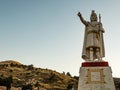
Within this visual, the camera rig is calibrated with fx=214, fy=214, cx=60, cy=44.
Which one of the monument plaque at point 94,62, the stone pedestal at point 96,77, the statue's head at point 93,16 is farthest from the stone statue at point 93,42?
the stone pedestal at point 96,77

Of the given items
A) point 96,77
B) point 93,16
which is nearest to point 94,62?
point 96,77

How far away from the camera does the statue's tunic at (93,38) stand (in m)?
11.4

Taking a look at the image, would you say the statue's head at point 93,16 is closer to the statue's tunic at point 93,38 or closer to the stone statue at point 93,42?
the stone statue at point 93,42

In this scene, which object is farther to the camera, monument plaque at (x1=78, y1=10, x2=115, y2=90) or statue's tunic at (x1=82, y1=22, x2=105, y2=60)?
statue's tunic at (x1=82, y1=22, x2=105, y2=60)

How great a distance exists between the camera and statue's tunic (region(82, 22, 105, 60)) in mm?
11438

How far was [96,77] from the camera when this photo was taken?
34.3ft

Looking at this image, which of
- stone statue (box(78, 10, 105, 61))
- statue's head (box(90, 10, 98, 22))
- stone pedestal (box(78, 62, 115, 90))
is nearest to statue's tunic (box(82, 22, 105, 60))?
stone statue (box(78, 10, 105, 61))

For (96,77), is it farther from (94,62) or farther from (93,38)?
(93,38)

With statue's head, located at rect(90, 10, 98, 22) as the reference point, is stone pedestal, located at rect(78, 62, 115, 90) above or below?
below

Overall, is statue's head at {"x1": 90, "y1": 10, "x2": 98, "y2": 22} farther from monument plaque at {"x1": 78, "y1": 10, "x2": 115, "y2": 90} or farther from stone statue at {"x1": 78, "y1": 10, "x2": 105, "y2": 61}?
stone statue at {"x1": 78, "y1": 10, "x2": 105, "y2": 61}

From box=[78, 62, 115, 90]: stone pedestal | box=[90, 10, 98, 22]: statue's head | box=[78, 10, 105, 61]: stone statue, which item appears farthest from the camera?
box=[90, 10, 98, 22]: statue's head

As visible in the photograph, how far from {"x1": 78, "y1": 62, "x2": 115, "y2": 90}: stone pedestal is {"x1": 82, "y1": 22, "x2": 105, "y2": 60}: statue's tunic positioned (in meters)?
0.80

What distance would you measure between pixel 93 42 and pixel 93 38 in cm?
26

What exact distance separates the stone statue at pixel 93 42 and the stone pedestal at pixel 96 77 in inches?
22.1
